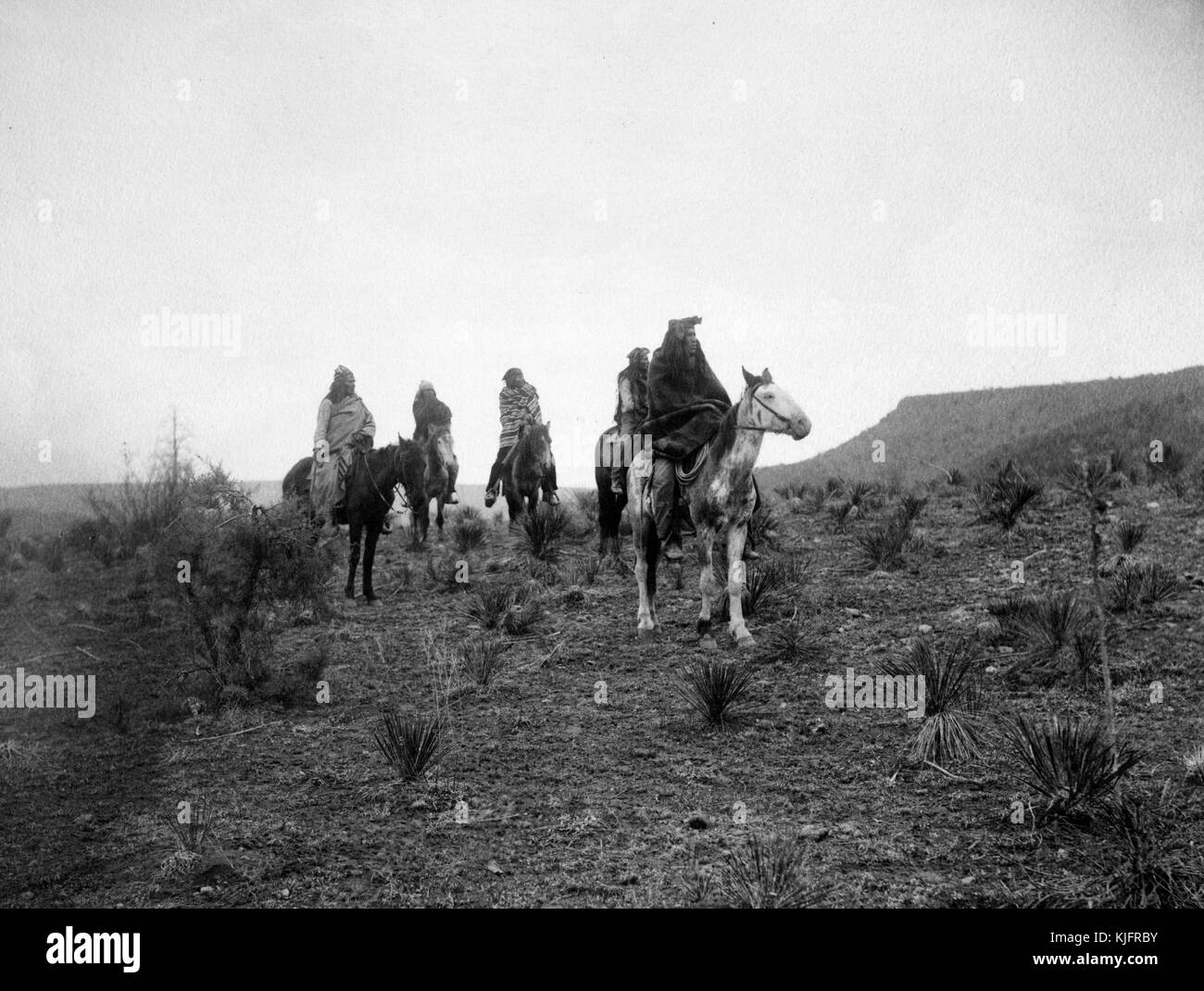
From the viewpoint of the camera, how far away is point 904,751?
5.64 metres

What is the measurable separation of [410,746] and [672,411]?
14.4 feet

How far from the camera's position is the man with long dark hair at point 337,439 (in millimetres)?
12344

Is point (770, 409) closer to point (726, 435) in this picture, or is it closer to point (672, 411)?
point (726, 435)

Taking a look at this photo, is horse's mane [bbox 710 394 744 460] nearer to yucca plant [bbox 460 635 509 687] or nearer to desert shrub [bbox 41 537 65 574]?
yucca plant [bbox 460 635 509 687]

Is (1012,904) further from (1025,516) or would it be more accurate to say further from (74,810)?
(1025,516)

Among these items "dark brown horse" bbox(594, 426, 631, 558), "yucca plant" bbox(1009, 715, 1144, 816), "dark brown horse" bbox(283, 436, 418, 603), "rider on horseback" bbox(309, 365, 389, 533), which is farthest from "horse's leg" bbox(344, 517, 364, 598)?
"yucca plant" bbox(1009, 715, 1144, 816)

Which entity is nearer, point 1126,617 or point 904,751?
point 904,751

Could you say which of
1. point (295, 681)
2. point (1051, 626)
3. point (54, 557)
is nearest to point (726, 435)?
point (1051, 626)

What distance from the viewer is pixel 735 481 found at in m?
8.31

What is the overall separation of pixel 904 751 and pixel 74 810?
5115 millimetres
